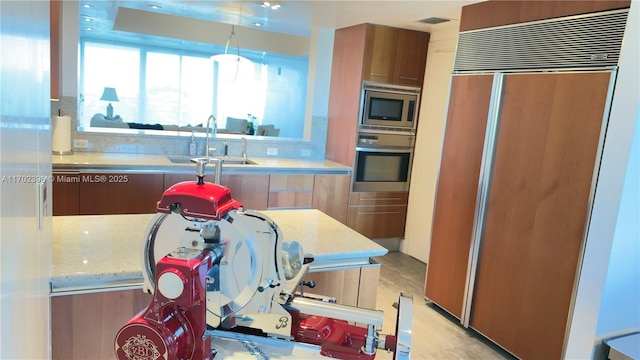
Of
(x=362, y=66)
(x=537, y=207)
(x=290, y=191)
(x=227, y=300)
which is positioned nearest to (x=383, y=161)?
(x=362, y=66)

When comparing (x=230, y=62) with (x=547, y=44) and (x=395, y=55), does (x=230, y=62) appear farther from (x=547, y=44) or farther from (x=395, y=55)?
(x=547, y=44)

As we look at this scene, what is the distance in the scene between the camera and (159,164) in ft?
10.8

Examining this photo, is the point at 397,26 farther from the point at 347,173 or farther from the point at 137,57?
the point at 137,57

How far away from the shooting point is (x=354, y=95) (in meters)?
4.32

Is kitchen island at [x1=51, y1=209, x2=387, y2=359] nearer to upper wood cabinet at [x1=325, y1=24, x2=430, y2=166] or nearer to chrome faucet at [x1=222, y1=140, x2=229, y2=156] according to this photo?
chrome faucet at [x1=222, y1=140, x2=229, y2=156]

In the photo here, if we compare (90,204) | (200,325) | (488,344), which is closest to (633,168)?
(488,344)

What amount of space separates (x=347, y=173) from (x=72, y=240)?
2.76 m

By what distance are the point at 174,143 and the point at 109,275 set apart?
2.69m

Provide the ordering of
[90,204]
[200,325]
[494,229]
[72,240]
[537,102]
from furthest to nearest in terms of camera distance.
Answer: [90,204]
[494,229]
[537,102]
[72,240]
[200,325]

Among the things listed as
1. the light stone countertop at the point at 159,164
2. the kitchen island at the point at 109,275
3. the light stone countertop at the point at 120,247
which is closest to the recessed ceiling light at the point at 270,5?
the light stone countertop at the point at 159,164

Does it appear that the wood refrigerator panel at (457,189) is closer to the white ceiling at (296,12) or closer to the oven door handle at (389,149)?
the white ceiling at (296,12)

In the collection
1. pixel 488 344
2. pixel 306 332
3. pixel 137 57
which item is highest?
pixel 137 57

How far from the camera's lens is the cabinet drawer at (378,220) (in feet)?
14.5

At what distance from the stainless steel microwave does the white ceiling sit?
0.60 metres
